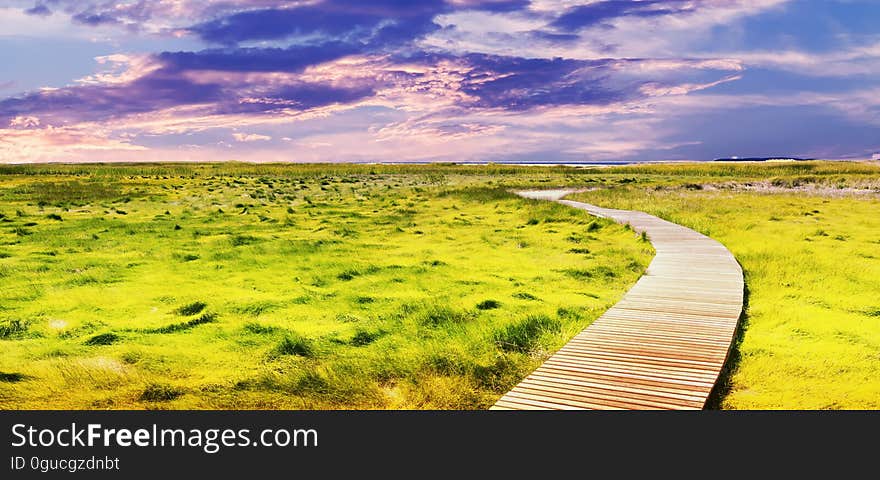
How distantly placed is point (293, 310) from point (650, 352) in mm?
6297

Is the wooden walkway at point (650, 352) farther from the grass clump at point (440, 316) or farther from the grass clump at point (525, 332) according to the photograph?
the grass clump at point (440, 316)

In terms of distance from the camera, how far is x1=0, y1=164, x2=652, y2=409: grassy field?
7246mm

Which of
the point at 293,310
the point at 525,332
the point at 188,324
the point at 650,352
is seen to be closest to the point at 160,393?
the point at 188,324

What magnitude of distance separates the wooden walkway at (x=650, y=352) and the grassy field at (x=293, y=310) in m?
0.76

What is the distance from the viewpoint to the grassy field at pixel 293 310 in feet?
23.8

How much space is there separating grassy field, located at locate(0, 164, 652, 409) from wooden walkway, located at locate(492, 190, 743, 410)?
0.76 metres

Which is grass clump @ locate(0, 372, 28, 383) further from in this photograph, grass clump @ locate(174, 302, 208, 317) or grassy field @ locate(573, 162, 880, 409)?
grassy field @ locate(573, 162, 880, 409)

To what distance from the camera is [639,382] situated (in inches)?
249

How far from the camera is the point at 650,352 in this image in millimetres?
7273

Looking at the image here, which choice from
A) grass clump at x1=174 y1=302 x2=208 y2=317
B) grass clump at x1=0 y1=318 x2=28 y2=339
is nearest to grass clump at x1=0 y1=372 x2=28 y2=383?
grass clump at x1=0 y1=318 x2=28 y2=339

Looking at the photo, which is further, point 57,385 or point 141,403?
point 57,385
